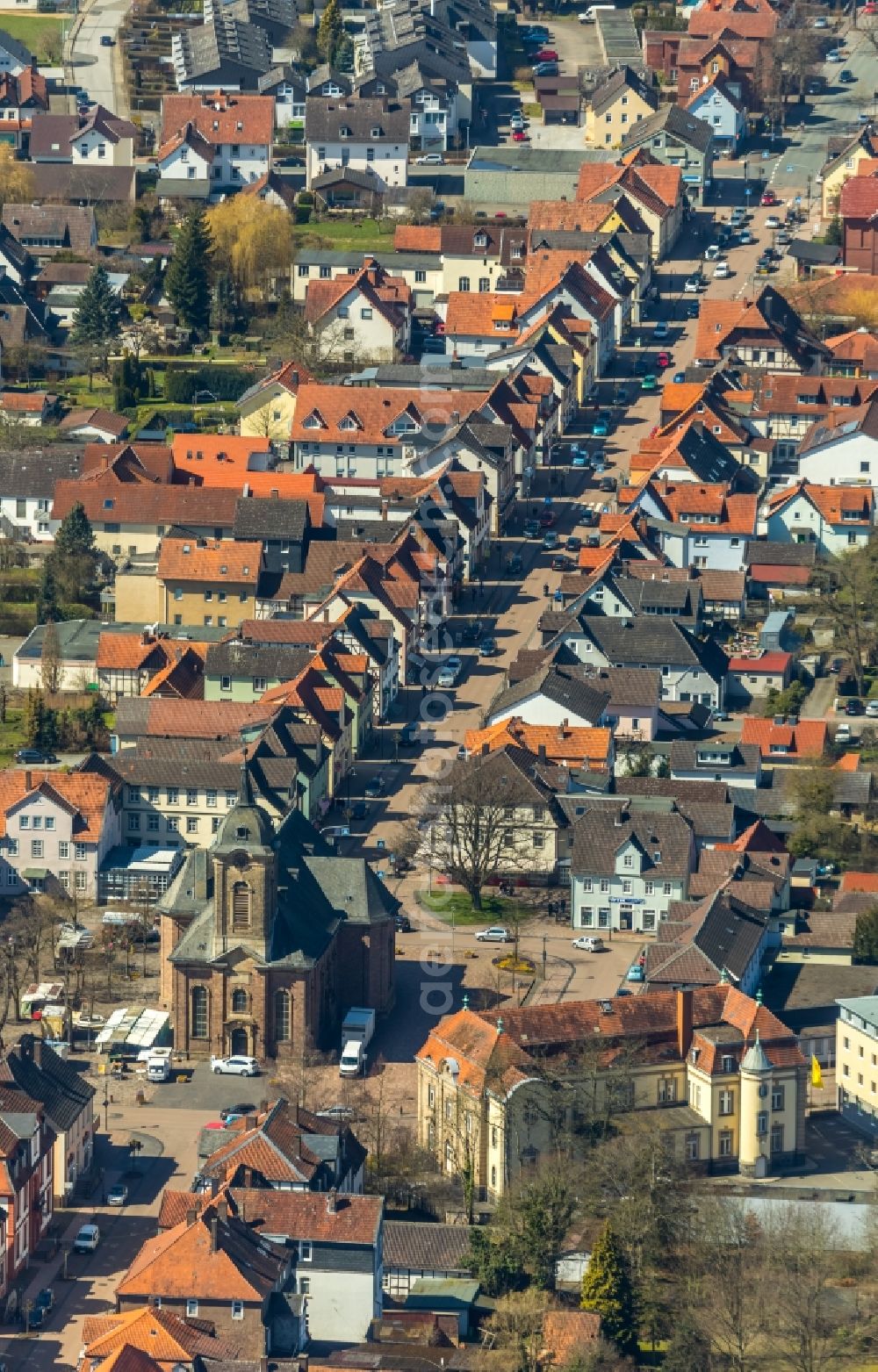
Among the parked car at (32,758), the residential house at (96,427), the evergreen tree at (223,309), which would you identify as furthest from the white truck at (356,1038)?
the evergreen tree at (223,309)

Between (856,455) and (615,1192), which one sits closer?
(615,1192)

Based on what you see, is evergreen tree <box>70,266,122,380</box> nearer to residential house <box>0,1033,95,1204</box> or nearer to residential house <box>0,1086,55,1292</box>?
residential house <box>0,1033,95,1204</box>

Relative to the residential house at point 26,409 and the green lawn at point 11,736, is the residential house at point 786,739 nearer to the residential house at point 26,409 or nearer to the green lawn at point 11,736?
the green lawn at point 11,736

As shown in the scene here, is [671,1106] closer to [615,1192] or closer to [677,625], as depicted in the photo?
[615,1192]

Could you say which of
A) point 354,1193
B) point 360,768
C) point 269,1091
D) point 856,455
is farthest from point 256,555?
point 354,1193

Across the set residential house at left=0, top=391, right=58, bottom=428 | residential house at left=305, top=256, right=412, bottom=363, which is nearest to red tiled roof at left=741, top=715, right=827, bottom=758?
residential house at left=0, top=391, right=58, bottom=428

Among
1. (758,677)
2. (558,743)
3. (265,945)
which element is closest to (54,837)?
(265,945)
